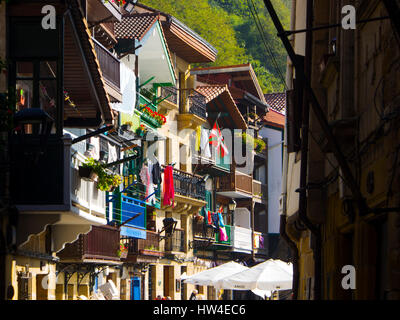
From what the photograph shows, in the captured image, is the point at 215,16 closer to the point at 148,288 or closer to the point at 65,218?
the point at 148,288

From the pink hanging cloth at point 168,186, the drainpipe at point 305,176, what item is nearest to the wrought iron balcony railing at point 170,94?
the pink hanging cloth at point 168,186

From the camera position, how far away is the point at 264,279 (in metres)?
28.1

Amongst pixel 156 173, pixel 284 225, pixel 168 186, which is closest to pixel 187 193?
pixel 168 186

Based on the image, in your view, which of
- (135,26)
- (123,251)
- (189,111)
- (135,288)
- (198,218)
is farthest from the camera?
(198,218)

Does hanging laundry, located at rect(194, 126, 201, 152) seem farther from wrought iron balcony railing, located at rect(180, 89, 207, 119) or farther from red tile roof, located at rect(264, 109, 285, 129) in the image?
red tile roof, located at rect(264, 109, 285, 129)

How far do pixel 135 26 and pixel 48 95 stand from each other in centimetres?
1484

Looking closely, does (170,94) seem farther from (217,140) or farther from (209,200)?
(209,200)

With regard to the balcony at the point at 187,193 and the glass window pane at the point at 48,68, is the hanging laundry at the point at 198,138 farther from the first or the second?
the glass window pane at the point at 48,68

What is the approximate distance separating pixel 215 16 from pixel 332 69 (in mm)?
61537

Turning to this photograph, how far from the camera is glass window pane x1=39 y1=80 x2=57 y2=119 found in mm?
21359

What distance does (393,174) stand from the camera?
8852 mm

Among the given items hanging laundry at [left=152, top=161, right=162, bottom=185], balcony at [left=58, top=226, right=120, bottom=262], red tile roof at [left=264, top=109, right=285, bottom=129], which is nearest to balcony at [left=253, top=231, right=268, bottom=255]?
red tile roof at [left=264, top=109, right=285, bottom=129]
